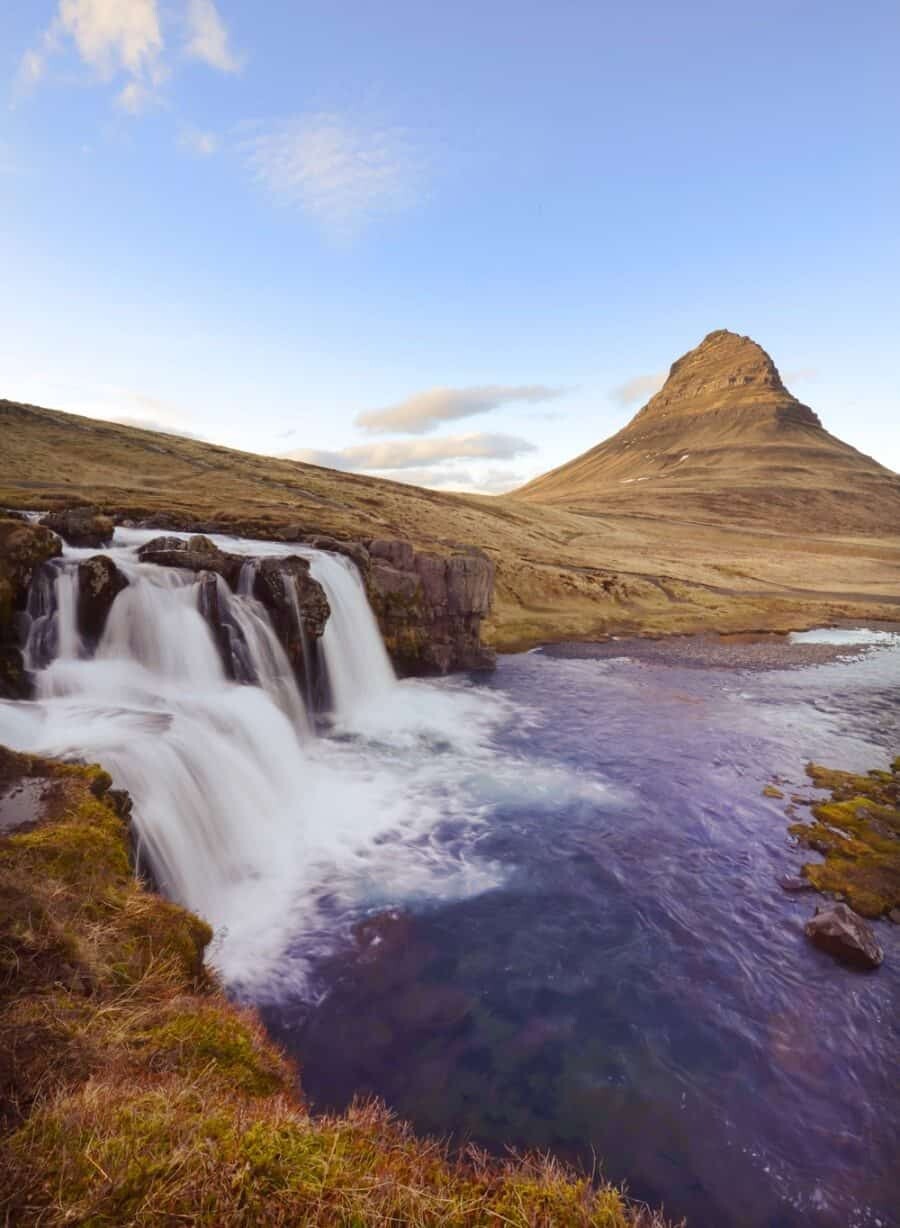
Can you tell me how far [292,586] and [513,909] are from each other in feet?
45.1

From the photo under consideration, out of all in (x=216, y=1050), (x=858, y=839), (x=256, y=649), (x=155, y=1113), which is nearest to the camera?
(x=155, y=1113)

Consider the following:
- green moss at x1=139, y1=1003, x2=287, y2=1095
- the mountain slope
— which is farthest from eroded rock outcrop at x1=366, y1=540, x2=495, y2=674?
the mountain slope

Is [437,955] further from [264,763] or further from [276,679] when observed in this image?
[276,679]

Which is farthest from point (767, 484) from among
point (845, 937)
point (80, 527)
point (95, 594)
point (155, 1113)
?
point (155, 1113)

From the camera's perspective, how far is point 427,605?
96.5ft

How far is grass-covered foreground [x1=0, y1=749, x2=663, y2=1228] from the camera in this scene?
322cm

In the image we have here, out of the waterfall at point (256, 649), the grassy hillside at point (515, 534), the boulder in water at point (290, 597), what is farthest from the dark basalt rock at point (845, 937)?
the grassy hillside at point (515, 534)

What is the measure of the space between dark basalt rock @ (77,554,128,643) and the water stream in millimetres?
254

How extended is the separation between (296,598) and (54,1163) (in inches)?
747

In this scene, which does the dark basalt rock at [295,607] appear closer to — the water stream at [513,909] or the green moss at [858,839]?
the water stream at [513,909]

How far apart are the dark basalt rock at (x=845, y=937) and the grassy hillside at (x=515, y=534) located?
2634 centimetres

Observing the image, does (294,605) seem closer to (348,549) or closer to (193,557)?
(193,557)

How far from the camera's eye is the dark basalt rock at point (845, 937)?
10031 mm

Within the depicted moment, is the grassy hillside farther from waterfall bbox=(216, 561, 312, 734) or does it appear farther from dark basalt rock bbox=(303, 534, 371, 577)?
waterfall bbox=(216, 561, 312, 734)
